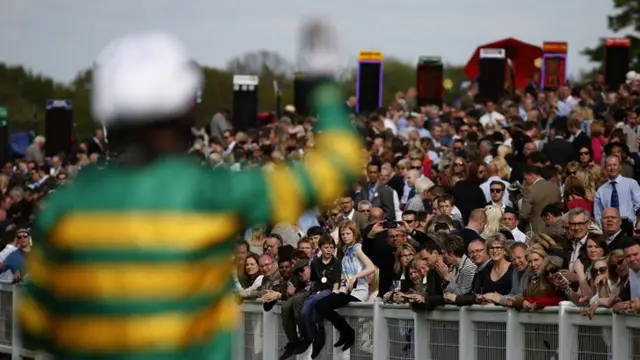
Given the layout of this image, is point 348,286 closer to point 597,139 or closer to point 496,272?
point 496,272

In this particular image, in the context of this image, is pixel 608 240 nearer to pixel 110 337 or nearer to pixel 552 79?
pixel 110 337

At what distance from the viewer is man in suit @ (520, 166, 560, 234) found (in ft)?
56.5

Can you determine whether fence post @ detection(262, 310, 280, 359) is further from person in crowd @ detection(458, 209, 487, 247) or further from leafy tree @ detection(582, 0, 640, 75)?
leafy tree @ detection(582, 0, 640, 75)

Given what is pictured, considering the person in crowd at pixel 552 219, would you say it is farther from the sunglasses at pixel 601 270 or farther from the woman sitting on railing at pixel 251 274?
the woman sitting on railing at pixel 251 274

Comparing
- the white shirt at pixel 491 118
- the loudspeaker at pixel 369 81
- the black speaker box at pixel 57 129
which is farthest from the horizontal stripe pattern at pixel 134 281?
the black speaker box at pixel 57 129

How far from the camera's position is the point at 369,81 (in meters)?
32.8

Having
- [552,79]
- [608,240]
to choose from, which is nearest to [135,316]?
[608,240]

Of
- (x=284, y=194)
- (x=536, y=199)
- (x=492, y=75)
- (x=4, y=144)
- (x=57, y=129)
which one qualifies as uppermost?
(x=284, y=194)

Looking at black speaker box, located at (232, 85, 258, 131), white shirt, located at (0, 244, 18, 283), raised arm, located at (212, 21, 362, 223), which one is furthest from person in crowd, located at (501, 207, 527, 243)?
black speaker box, located at (232, 85, 258, 131)

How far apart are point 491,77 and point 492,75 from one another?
0.05m

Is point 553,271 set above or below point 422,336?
above

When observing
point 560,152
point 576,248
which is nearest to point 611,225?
point 576,248

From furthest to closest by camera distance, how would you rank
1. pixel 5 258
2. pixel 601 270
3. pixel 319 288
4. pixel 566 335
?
pixel 5 258 < pixel 319 288 < pixel 601 270 < pixel 566 335

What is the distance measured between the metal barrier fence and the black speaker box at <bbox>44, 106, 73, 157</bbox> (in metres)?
19.0
